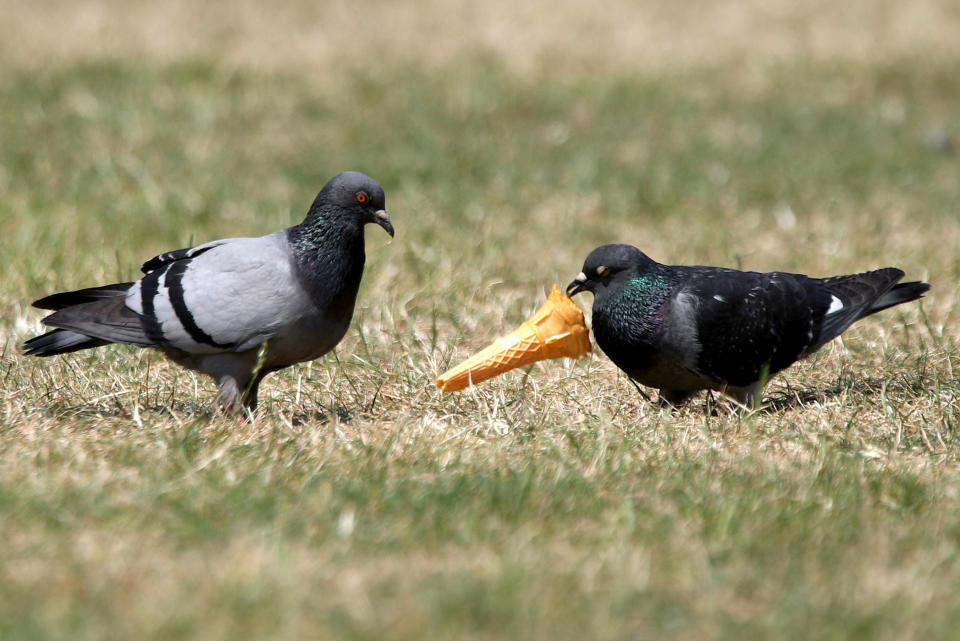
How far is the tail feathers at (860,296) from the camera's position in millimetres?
4668

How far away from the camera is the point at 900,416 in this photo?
13.7 feet

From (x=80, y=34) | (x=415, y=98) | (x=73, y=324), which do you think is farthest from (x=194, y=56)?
(x=73, y=324)

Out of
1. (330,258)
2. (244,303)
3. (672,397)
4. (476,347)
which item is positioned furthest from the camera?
(476,347)

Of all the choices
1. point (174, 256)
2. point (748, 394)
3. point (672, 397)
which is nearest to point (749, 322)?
point (748, 394)

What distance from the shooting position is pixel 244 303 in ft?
13.3

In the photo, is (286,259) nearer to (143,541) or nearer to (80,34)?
(143,541)

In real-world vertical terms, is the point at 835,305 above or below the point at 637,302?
below

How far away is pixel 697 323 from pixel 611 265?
0.38 meters

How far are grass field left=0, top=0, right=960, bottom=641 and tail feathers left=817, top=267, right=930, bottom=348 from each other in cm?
26

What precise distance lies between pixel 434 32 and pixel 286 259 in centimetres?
716

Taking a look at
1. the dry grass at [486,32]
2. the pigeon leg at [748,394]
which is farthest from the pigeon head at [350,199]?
the dry grass at [486,32]

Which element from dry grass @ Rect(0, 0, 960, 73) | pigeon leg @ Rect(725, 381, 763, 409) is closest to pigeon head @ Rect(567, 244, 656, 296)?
pigeon leg @ Rect(725, 381, 763, 409)

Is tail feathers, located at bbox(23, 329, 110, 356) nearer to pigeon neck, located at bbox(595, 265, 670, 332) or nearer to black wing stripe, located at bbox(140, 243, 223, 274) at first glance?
black wing stripe, located at bbox(140, 243, 223, 274)

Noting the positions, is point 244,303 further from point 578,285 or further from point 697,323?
point 697,323
